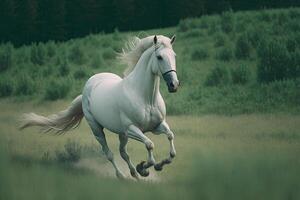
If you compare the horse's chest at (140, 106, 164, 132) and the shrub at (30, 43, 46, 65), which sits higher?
the horse's chest at (140, 106, 164, 132)

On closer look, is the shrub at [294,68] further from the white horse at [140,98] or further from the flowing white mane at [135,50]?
the flowing white mane at [135,50]

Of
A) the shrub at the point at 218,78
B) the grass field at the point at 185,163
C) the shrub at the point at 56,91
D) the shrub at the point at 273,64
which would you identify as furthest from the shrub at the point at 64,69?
the shrub at the point at 273,64

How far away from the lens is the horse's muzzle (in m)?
8.04

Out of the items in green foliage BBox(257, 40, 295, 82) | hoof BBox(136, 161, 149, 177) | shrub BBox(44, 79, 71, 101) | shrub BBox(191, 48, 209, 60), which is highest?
hoof BBox(136, 161, 149, 177)

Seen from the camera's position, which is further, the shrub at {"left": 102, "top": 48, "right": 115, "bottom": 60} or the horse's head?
the shrub at {"left": 102, "top": 48, "right": 115, "bottom": 60}

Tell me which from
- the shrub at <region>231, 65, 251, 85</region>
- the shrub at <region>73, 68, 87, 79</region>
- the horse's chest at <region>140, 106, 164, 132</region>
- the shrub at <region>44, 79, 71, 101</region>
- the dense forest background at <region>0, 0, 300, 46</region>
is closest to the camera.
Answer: the horse's chest at <region>140, 106, 164, 132</region>

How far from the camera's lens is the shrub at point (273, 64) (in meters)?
18.8

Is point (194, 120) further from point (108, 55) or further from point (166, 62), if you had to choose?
point (108, 55)

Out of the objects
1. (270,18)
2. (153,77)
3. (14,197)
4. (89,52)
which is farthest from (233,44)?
(14,197)

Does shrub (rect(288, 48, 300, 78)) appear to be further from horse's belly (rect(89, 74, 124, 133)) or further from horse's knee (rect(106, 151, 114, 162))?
horse's knee (rect(106, 151, 114, 162))

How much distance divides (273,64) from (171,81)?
11.4 m

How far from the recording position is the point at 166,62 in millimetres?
8266

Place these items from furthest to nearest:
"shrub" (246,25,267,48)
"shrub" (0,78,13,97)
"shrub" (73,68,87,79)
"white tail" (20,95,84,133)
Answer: "shrub" (246,25,267,48) < "shrub" (73,68,87,79) < "shrub" (0,78,13,97) < "white tail" (20,95,84,133)

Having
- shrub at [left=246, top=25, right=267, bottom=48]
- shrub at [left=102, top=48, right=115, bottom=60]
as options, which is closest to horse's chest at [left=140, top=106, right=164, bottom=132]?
shrub at [left=246, top=25, right=267, bottom=48]
